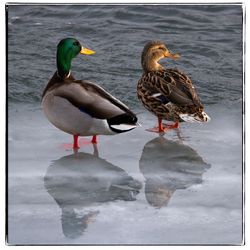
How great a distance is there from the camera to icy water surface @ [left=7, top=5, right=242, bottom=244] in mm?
9453

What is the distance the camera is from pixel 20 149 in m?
10.0

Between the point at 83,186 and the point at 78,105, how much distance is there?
2.62ft

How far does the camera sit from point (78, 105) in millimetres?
10312

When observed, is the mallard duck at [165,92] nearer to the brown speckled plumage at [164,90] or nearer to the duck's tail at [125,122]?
the brown speckled plumage at [164,90]

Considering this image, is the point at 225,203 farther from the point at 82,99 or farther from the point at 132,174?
the point at 82,99

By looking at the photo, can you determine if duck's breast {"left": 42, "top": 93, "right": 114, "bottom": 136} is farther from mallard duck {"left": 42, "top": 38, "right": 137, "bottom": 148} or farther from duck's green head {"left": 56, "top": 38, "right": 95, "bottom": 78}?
duck's green head {"left": 56, "top": 38, "right": 95, "bottom": 78}

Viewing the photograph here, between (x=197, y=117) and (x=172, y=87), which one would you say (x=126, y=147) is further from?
(x=172, y=87)

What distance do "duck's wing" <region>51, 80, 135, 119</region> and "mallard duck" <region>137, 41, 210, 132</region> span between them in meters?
0.51

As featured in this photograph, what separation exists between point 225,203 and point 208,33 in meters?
1.47

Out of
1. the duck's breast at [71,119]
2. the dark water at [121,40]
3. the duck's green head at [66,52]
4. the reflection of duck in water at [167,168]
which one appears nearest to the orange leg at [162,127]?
the reflection of duck in water at [167,168]

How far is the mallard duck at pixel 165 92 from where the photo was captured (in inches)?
412

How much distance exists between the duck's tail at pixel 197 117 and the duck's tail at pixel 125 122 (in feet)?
1.56

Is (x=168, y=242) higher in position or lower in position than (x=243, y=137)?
lower

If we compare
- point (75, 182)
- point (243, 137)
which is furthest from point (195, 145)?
point (75, 182)
